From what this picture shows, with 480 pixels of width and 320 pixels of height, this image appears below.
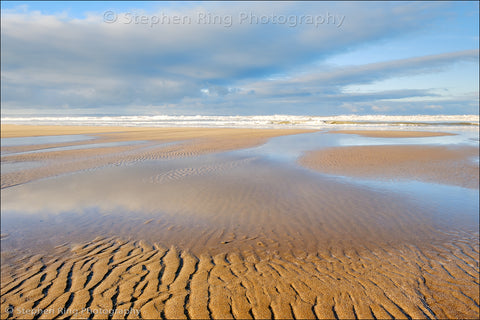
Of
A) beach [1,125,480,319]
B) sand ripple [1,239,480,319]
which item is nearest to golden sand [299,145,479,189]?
beach [1,125,480,319]

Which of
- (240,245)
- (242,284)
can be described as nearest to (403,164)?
(240,245)

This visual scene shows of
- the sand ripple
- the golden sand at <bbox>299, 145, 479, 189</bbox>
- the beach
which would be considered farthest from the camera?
the golden sand at <bbox>299, 145, 479, 189</bbox>

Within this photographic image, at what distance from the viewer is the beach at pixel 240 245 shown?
3.78 metres

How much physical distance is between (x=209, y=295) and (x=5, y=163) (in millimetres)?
17321

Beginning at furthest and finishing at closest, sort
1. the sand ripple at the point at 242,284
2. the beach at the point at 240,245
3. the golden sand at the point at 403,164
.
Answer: the golden sand at the point at 403,164 < the beach at the point at 240,245 < the sand ripple at the point at 242,284

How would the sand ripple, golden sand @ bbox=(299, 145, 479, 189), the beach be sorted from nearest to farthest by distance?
the sand ripple, the beach, golden sand @ bbox=(299, 145, 479, 189)

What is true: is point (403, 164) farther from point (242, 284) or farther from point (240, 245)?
point (242, 284)

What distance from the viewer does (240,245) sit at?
223 inches

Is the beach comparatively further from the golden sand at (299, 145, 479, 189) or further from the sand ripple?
the golden sand at (299, 145, 479, 189)

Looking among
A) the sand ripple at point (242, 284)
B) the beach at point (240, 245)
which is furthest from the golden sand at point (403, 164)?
the sand ripple at point (242, 284)

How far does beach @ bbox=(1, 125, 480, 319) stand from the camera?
3.78m

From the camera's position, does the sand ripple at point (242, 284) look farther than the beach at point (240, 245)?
No

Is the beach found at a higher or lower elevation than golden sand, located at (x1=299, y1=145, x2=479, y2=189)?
lower

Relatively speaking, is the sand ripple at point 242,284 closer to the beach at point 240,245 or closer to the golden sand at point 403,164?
the beach at point 240,245
